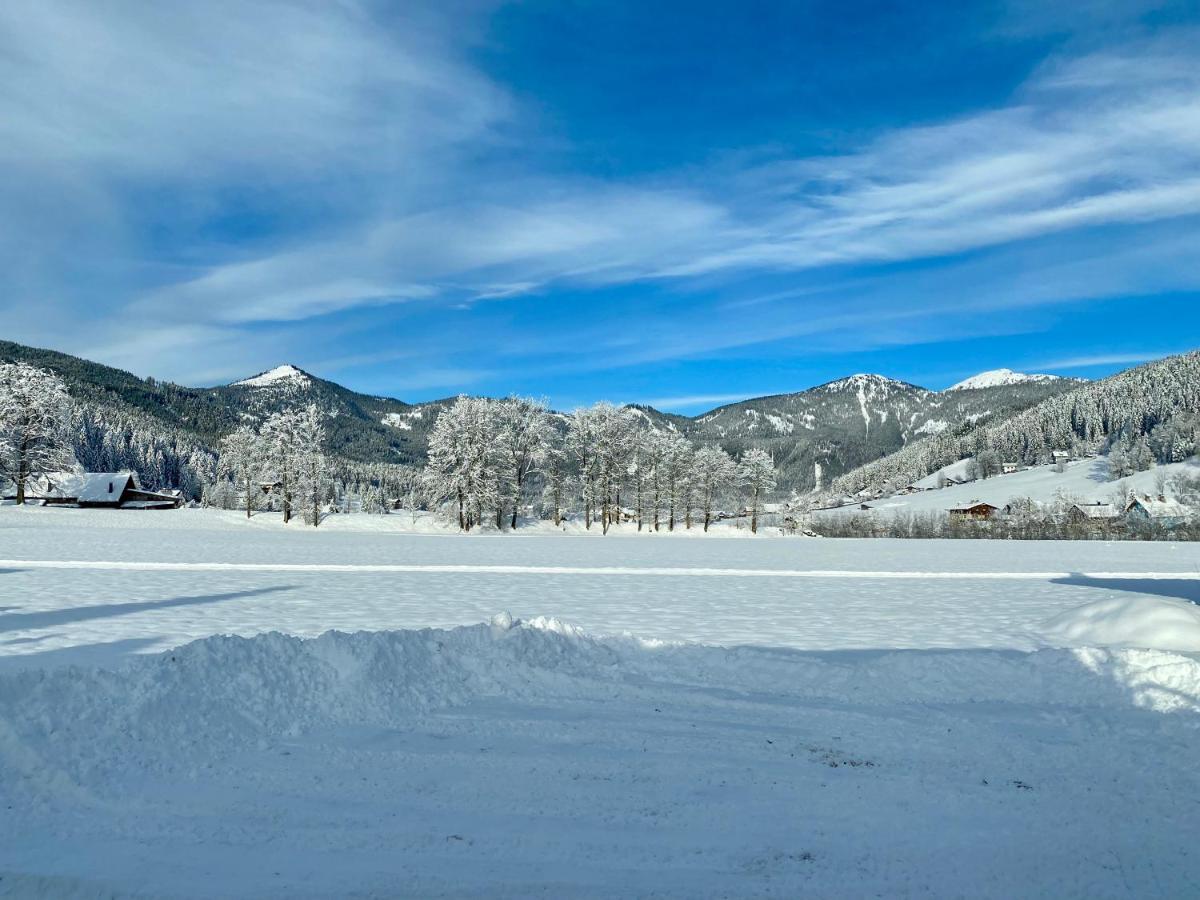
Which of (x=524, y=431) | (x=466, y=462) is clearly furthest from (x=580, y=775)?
(x=524, y=431)

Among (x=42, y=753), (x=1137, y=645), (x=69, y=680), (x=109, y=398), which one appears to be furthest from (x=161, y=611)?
(x=109, y=398)

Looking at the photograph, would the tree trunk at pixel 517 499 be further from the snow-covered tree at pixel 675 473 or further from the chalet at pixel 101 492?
the chalet at pixel 101 492

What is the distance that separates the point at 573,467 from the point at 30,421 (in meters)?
41.0

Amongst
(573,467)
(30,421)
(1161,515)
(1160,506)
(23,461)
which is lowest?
(1161,515)

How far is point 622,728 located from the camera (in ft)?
25.4

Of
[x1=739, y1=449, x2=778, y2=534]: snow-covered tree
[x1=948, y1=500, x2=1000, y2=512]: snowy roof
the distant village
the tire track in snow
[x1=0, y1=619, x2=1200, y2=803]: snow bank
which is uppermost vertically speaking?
[x1=739, y1=449, x2=778, y2=534]: snow-covered tree

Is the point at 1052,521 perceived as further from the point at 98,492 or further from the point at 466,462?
the point at 98,492

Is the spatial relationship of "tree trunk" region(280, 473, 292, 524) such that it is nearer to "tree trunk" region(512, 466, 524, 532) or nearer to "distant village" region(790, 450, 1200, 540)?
"tree trunk" region(512, 466, 524, 532)

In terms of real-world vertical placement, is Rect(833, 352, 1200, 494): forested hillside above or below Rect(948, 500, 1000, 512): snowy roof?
above

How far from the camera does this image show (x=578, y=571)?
27906 mm

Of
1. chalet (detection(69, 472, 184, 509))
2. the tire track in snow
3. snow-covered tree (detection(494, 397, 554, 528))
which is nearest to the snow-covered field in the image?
the tire track in snow

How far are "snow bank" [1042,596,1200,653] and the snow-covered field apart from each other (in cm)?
6

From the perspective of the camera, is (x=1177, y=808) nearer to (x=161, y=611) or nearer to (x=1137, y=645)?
(x=1137, y=645)

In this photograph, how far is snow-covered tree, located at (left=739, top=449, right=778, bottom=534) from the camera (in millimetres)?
70812
